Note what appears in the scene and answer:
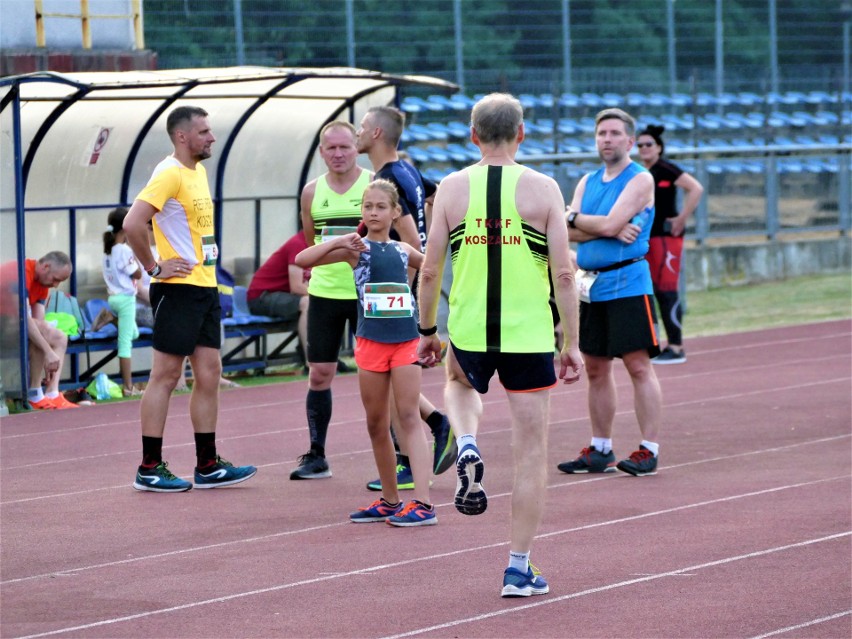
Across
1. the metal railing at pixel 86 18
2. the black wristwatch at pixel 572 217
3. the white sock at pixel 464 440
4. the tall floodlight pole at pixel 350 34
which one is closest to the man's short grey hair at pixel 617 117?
the black wristwatch at pixel 572 217

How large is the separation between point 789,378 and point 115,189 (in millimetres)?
6525

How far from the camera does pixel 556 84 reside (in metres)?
24.0

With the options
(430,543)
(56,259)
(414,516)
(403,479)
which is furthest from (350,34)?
(430,543)

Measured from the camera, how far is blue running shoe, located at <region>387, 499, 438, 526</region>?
7.40m

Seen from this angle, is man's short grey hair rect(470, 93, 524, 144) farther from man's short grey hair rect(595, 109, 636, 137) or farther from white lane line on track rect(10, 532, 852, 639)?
man's short grey hair rect(595, 109, 636, 137)

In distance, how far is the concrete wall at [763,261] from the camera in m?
22.0

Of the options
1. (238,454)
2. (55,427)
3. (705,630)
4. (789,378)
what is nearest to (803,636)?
(705,630)

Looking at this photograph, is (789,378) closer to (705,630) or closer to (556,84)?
(705,630)

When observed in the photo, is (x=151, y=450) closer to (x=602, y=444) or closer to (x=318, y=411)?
(x=318, y=411)

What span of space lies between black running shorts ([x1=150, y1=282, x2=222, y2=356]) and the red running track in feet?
2.77

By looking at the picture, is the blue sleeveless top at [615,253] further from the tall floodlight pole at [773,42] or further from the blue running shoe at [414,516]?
the tall floodlight pole at [773,42]

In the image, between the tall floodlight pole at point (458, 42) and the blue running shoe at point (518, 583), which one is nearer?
the blue running shoe at point (518, 583)

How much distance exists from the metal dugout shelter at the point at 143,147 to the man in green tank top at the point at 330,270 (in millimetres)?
3803

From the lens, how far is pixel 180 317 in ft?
27.8
